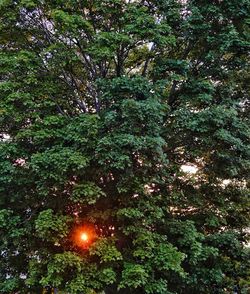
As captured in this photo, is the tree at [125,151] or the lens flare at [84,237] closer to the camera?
the tree at [125,151]

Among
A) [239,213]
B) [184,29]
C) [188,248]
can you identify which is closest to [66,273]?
[188,248]

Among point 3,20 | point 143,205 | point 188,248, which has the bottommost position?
point 188,248

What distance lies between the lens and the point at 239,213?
6.93m

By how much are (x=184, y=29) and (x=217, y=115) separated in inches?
74.5

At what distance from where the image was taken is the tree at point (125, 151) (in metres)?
5.29

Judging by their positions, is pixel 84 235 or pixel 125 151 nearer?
pixel 125 151

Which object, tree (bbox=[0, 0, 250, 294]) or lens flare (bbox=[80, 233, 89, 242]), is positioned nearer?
tree (bbox=[0, 0, 250, 294])

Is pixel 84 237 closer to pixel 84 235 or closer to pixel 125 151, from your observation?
pixel 84 235

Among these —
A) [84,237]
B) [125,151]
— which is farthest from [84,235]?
[125,151]

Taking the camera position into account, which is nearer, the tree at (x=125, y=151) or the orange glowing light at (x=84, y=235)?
the tree at (x=125, y=151)

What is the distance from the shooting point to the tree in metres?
5.29

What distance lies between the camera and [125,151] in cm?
520

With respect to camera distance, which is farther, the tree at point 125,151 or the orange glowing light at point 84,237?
the orange glowing light at point 84,237

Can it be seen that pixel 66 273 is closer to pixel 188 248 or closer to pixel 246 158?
pixel 188 248
